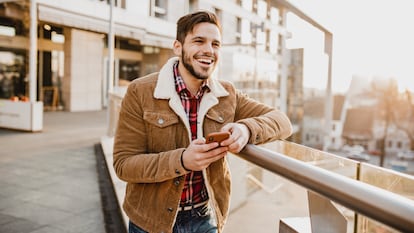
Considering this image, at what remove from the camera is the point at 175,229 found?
5.48ft

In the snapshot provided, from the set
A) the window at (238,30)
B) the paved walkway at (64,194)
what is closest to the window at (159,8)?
the window at (238,30)

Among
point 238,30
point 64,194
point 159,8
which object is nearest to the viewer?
point 64,194

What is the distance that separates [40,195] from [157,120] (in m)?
3.73

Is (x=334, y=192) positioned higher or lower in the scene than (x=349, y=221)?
higher

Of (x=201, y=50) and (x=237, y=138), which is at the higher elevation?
(x=201, y=50)

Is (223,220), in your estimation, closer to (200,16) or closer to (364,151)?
(200,16)

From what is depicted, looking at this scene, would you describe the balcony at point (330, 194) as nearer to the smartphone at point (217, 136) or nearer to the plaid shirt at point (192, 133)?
the smartphone at point (217, 136)

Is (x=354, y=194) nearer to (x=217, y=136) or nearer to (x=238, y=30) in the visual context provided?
(x=217, y=136)

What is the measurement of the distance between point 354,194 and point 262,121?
33.5 inches

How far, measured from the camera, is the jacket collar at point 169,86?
1617mm

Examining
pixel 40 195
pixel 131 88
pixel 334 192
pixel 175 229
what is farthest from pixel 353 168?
pixel 40 195

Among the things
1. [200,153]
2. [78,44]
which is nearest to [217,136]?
[200,153]

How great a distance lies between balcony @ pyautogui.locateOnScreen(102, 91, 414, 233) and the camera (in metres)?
0.76

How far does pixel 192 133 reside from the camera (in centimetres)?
167
